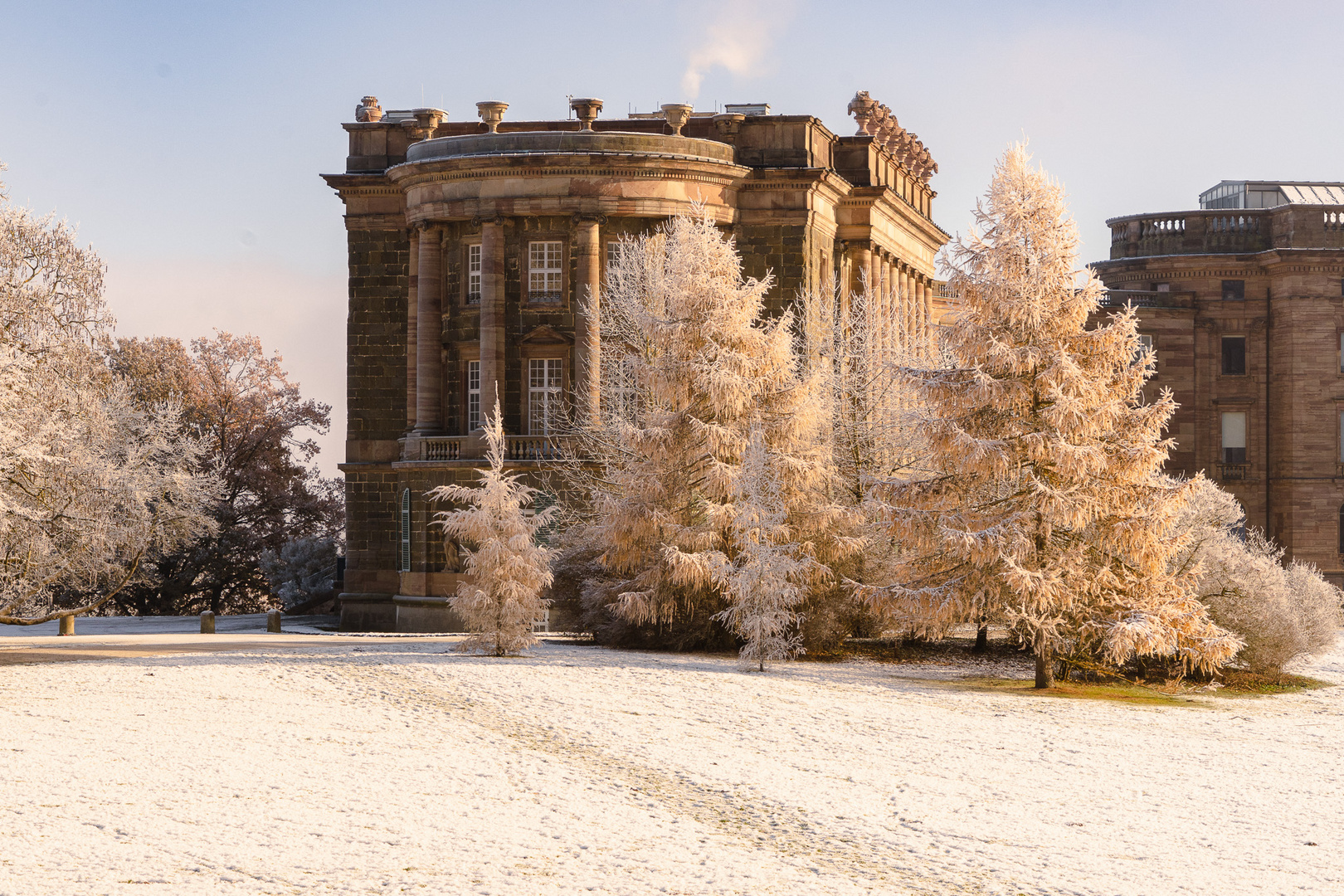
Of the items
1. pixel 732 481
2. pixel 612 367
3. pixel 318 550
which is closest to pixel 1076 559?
pixel 732 481

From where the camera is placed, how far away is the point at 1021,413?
23422 mm

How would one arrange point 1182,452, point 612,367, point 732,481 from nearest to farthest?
point 732,481
point 612,367
point 1182,452

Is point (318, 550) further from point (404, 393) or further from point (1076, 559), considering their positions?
point (1076, 559)

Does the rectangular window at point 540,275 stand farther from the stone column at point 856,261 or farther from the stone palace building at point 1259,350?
the stone palace building at point 1259,350

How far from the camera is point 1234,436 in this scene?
5981cm

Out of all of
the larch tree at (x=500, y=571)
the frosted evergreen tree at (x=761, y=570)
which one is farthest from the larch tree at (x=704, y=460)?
the larch tree at (x=500, y=571)

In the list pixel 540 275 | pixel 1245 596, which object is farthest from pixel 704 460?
pixel 540 275

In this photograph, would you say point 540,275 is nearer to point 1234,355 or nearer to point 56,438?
point 56,438

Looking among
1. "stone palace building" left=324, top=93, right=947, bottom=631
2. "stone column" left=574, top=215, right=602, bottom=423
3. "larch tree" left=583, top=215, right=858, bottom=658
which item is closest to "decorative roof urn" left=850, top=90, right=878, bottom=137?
"stone palace building" left=324, top=93, right=947, bottom=631

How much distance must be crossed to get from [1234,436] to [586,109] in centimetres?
3280

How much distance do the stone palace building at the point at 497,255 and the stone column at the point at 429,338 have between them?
54 mm

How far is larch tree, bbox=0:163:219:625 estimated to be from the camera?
2372 cm

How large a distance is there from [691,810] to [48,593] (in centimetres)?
2248

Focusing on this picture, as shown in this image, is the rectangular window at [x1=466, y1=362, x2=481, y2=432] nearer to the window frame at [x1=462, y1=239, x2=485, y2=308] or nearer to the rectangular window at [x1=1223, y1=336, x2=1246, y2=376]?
the window frame at [x1=462, y1=239, x2=485, y2=308]
